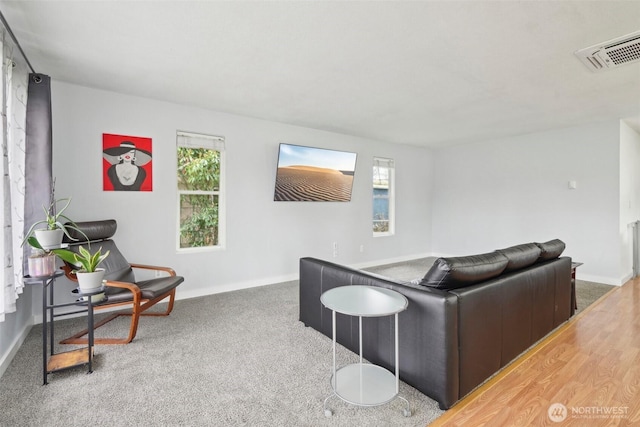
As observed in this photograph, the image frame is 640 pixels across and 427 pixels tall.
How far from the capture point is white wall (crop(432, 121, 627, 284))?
443 cm

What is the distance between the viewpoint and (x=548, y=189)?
16.4ft

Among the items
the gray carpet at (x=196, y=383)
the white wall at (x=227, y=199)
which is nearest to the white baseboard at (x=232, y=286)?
the white wall at (x=227, y=199)

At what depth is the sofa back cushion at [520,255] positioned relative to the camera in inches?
88.8

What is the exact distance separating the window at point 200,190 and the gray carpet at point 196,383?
1289mm

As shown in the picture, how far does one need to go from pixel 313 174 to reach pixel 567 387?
3715mm

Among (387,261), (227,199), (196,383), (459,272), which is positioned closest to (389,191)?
(387,261)

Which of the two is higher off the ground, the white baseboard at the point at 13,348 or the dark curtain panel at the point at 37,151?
the dark curtain panel at the point at 37,151

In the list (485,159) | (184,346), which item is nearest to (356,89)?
(184,346)

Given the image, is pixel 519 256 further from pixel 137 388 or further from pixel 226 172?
pixel 226 172

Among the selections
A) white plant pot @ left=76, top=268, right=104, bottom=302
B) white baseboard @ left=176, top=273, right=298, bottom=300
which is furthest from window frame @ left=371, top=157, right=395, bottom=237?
white plant pot @ left=76, top=268, right=104, bottom=302

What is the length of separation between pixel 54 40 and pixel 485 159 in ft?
20.0

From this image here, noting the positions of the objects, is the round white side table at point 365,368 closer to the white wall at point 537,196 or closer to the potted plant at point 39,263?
the potted plant at point 39,263

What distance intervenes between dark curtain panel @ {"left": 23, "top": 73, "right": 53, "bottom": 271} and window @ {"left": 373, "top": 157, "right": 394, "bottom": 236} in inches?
178

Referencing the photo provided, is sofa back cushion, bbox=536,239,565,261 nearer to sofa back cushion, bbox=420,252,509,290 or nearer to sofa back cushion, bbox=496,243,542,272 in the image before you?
sofa back cushion, bbox=496,243,542,272
